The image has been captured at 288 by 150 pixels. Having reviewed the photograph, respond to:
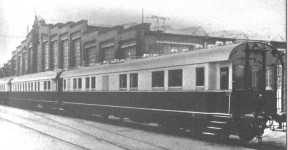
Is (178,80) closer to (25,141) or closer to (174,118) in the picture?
(174,118)

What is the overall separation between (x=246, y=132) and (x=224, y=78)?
6.05 feet

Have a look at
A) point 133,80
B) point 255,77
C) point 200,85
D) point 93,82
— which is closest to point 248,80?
point 255,77

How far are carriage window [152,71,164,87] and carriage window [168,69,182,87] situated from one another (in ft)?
1.74

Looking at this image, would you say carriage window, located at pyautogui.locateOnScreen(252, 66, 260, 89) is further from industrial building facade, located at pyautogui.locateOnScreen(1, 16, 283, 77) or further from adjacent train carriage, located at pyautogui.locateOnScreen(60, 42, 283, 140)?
industrial building facade, located at pyautogui.locateOnScreen(1, 16, 283, 77)

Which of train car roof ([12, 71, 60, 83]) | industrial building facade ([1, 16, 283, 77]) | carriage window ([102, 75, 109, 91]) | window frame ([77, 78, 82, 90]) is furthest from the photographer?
industrial building facade ([1, 16, 283, 77])

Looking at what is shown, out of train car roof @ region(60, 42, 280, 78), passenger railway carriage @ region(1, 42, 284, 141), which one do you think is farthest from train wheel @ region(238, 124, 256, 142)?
train car roof @ region(60, 42, 280, 78)

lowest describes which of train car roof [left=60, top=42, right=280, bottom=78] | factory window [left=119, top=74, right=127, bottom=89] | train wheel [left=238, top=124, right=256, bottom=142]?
train wheel [left=238, top=124, right=256, bottom=142]

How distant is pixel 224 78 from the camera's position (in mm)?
12844

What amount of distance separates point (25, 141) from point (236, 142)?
688 centimetres

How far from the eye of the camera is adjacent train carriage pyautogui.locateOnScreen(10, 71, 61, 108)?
92.0 ft

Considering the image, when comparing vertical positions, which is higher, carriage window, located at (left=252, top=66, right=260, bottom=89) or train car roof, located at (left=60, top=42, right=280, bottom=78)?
train car roof, located at (left=60, top=42, right=280, bottom=78)

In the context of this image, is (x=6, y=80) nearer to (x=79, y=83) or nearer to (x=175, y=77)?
(x=79, y=83)

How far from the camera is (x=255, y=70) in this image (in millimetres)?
13211

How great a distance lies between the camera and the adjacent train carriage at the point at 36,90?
28050 mm
